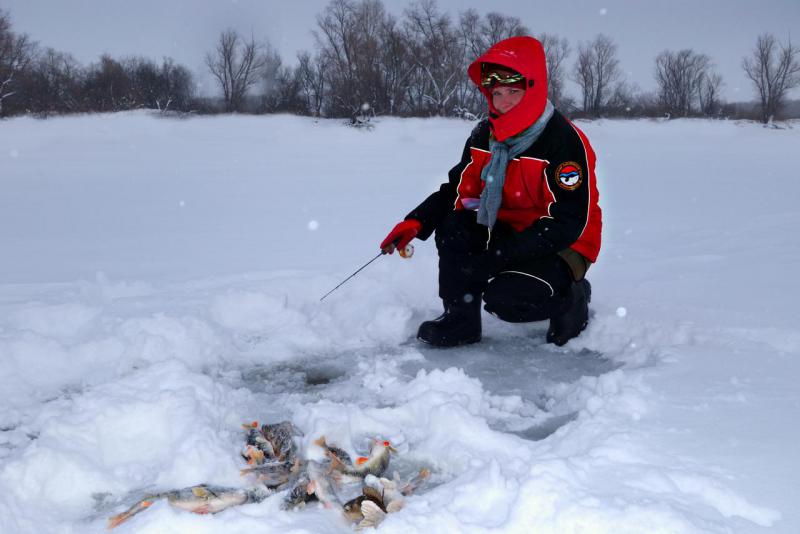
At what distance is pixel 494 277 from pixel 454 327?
34 cm

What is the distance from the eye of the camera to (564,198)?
122 inches

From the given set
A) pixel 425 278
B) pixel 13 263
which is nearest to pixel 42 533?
pixel 425 278

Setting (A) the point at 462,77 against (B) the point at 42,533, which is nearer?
(B) the point at 42,533

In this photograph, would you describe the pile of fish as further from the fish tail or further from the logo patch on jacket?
the logo patch on jacket

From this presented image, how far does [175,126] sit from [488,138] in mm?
21306

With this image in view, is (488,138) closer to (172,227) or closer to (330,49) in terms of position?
(172,227)

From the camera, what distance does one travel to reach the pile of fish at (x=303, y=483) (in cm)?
192

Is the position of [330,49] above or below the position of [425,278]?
above

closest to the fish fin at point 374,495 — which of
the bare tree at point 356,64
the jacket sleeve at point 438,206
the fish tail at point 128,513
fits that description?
the fish tail at point 128,513

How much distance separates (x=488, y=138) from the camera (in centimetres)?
338

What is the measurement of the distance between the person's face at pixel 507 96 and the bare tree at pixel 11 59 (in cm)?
2368

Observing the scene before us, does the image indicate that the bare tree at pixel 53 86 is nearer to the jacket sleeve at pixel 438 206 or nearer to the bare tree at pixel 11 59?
the bare tree at pixel 11 59

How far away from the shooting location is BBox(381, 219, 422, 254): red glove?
138 inches

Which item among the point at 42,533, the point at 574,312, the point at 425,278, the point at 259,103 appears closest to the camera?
the point at 42,533
